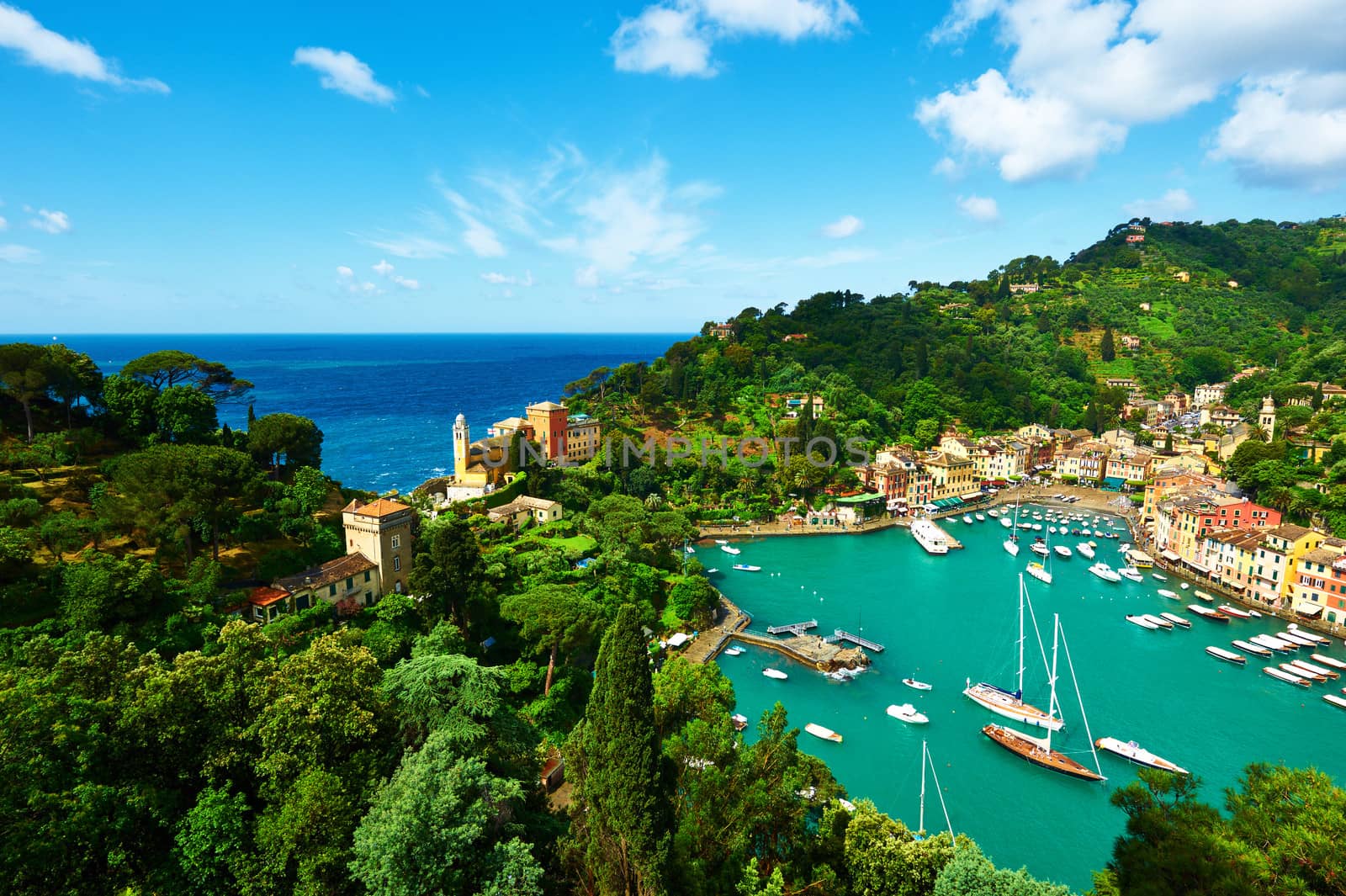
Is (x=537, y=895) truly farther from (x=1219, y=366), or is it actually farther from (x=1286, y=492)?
(x=1219, y=366)

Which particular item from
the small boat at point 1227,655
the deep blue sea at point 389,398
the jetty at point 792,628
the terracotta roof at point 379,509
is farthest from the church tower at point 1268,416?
the deep blue sea at point 389,398

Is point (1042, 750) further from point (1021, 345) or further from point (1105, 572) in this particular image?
point (1021, 345)

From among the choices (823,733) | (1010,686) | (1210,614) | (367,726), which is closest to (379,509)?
(367,726)

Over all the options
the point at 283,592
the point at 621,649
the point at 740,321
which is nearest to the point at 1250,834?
the point at 621,649

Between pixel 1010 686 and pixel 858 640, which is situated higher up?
pixel 858 640

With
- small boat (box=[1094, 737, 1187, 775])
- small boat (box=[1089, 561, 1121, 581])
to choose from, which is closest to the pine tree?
small boat (box=[1094, 737, 1187, 775])

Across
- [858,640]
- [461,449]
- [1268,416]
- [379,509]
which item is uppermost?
[1268,416]
